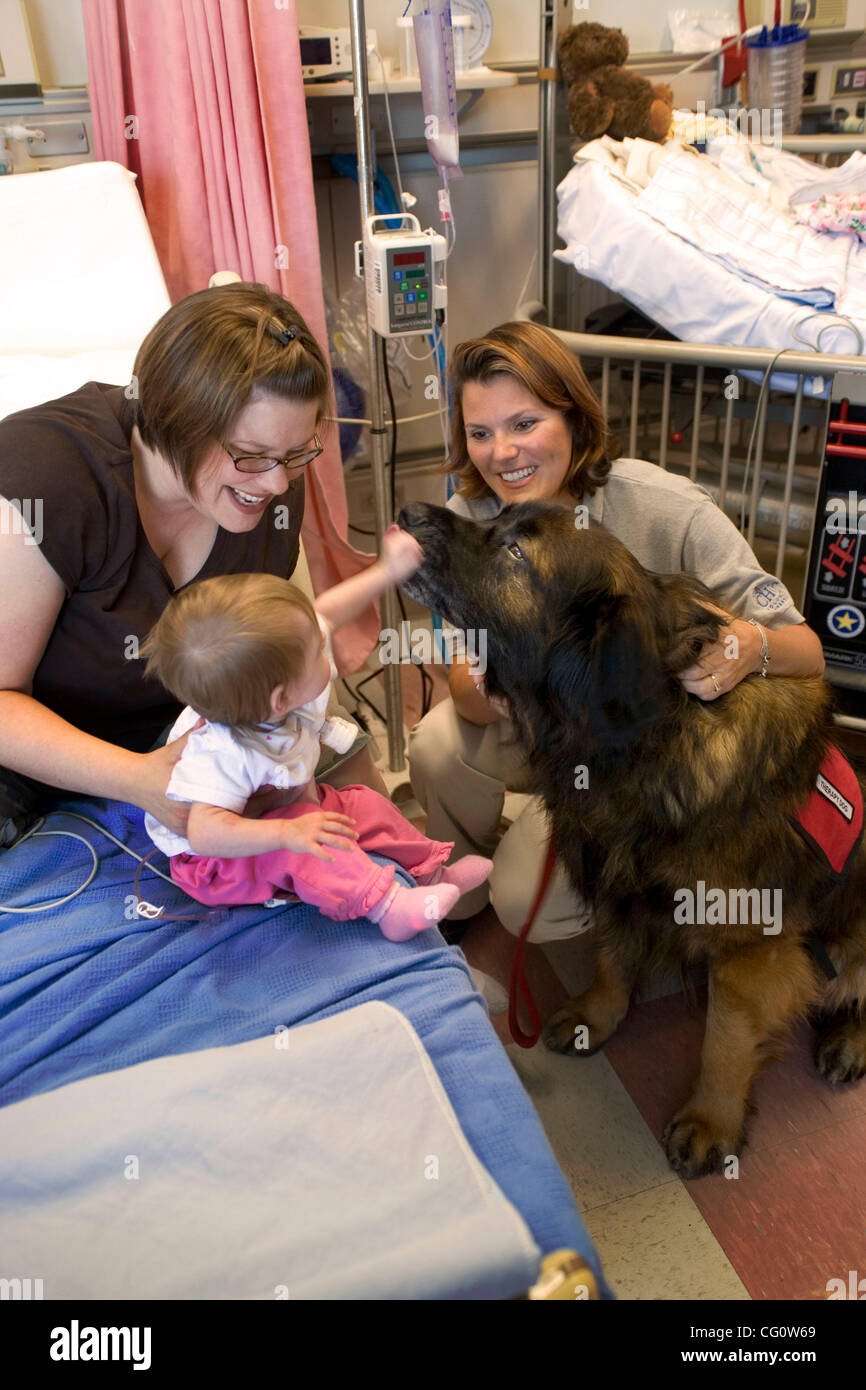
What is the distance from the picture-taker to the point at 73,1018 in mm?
1104

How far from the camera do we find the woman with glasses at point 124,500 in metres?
1.25

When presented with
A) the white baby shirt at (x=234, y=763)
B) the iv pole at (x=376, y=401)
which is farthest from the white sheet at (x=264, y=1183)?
the iv pole at (x=376, y=401)

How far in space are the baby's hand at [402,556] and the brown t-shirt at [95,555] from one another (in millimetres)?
301

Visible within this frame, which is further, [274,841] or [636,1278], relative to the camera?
[636,1278]

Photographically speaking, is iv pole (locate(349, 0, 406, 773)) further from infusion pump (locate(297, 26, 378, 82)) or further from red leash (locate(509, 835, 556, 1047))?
red leash (locate(509, 835, 556, 1047))

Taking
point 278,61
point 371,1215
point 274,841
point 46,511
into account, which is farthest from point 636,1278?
point 278,61

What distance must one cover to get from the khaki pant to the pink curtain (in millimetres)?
775

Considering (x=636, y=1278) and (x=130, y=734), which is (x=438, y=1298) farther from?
(x=130, y=734)

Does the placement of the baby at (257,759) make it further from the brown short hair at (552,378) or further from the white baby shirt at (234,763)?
the brown short hair at (552,378)

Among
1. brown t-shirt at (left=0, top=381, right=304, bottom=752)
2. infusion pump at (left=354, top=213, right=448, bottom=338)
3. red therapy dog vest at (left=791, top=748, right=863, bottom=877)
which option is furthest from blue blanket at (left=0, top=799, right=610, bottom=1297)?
infusion pump at (left=354, top=213, right=448, bottom=338)

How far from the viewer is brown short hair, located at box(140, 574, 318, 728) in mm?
1148

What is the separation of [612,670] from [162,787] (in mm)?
615

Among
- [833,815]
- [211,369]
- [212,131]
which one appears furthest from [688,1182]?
[212,131]

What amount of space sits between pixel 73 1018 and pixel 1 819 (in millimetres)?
386
